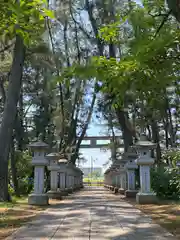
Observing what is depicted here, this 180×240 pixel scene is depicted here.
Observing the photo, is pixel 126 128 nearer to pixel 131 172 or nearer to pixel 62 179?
pixel 131 172

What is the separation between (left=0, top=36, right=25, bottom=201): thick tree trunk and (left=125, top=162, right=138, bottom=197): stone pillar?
16.9 ft

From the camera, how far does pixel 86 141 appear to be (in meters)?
50.2

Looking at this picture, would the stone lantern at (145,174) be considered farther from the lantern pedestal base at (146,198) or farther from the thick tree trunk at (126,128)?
the thick tree trunk at (126,128)

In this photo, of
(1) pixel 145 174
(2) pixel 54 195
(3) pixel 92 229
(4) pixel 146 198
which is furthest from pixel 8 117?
(3) pixel 92 229

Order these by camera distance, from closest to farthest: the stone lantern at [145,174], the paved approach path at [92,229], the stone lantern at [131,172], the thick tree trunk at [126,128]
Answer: the paved approach path at [92,229] → the stone lantern at [145,174] → the stone lantern at [131,172] → the thick tree trunk at [126,128]

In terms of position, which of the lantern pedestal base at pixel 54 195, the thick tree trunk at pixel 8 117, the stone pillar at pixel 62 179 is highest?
the thick tree trunk at pixel 8 117

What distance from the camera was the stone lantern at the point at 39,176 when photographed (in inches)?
411

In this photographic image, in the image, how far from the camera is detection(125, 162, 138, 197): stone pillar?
1357cm

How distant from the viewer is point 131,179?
44.7 ft

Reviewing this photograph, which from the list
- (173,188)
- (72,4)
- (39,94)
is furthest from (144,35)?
(39,94)

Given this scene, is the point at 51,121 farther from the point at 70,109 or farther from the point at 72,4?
the point at 72,4

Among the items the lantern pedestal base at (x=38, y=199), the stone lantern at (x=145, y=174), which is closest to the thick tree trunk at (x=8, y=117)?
the lantern pedestal base at (x=38, y=199)

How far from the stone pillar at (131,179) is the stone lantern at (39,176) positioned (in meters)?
4.30

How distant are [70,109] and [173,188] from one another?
1033cm
